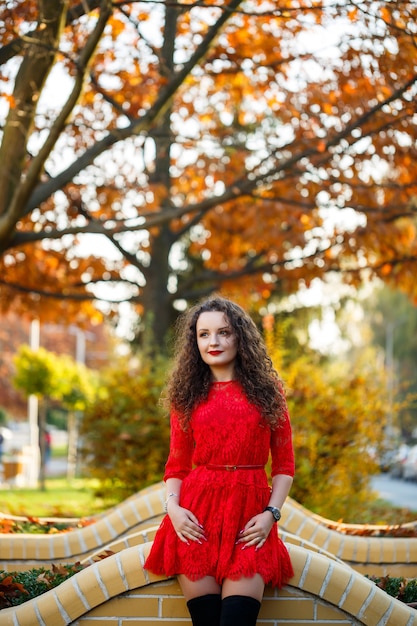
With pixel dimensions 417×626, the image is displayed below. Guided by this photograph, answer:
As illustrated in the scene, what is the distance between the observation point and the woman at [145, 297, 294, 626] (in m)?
3.59

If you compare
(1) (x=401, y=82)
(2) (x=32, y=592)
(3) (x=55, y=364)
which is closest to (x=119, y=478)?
(1) (x=401, y=82)

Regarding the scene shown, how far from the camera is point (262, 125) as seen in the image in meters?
16.3

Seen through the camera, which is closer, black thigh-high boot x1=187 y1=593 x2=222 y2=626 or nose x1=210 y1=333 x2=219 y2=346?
black thigh-high boot x1=187 y1=593 x2=222 y2=626

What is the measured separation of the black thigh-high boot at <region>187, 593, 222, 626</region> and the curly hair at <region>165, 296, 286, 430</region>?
0.67 m

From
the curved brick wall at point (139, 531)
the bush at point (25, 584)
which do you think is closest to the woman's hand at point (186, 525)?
the bush at point (25, 584)

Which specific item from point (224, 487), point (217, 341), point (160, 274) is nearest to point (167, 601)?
point (224, 487)

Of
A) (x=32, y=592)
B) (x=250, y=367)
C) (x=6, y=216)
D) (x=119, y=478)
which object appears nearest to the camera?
(x=250, y=367)

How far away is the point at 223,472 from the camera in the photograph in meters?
3.75

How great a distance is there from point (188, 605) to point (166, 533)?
0.29 meters

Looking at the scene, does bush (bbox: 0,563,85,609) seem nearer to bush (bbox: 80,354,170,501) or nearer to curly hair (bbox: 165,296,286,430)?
curly hair (bbox: 165,296,286,430)

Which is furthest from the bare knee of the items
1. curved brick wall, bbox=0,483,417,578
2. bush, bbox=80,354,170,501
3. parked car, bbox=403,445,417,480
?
parked car, bbox=403,445,417,480

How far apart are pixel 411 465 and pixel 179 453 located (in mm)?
26825

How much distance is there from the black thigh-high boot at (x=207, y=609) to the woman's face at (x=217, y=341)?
88 centimetres

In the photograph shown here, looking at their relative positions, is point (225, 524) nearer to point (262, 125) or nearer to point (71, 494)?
point (262, 125)
